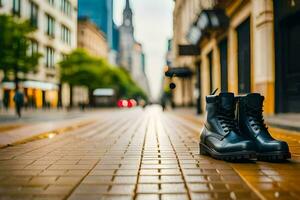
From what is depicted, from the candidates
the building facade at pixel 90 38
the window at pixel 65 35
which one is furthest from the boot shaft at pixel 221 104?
the building facade at pixel 90 38

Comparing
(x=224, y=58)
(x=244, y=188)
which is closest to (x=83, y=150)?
(x=244, y=188)

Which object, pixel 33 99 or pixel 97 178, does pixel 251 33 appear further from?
pixel 33 99

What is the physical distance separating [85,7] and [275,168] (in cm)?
20136

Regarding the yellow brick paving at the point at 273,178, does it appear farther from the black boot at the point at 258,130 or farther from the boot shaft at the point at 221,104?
the boot shaft at the point at 221,104

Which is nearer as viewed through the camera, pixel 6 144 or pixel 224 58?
pixel 6 144

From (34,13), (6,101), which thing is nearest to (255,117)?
(6,101)

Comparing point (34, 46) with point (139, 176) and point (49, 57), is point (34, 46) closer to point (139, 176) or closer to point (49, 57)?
point (49, 57)

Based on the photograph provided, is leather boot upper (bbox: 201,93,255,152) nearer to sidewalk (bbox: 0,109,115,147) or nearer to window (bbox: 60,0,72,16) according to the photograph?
sidewalk (bbox: 0,109,115,147)

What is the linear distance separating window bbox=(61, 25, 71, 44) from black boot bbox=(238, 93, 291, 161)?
52283mm

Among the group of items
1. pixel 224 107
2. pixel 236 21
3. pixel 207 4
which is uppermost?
pixel 207 4

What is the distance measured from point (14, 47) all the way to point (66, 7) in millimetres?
33354

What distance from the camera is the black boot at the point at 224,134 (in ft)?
14.7

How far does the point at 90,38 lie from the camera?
7850 centimetres

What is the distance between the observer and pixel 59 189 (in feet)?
10.9
